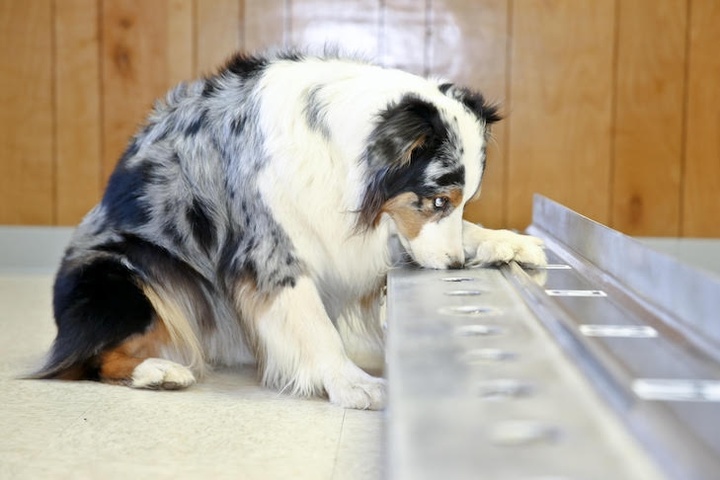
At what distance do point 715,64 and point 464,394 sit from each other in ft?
9.78

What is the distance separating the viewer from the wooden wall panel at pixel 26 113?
3.75 meters

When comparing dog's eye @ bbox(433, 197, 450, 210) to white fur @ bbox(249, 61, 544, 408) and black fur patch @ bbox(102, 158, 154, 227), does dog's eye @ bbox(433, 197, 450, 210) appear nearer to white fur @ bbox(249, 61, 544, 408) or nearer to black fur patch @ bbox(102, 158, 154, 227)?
white fur @ bbox(249, 61, 544, 408)

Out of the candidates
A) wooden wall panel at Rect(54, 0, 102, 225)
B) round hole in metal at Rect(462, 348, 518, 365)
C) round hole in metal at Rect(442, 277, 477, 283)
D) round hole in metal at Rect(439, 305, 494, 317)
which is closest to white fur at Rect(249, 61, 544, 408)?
round hole in metal at Rect(442, 277, 477, 283)

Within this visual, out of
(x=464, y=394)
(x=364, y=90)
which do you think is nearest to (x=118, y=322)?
(x=364, y=90)

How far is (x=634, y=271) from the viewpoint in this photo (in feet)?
5.87

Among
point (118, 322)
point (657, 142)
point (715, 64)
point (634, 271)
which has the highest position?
point (715, 64)

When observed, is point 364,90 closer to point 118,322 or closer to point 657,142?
point 118,322

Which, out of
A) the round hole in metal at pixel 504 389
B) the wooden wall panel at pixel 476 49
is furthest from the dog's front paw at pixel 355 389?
the wooden wall panel at pixel 476 49

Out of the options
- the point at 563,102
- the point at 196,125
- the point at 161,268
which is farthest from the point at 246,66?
the point at 563,102

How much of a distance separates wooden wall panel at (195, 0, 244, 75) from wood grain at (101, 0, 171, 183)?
0.46 feet

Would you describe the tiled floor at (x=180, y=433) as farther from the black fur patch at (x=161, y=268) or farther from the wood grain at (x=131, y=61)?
the wood grain at (x=131, y=61)

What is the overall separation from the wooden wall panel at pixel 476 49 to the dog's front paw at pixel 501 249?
1509 millimetres

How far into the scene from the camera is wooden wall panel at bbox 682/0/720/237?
11.9 ft

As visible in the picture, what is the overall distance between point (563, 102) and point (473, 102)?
164 cm
